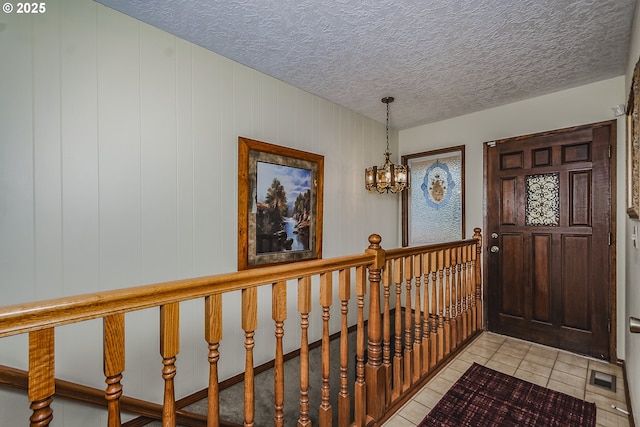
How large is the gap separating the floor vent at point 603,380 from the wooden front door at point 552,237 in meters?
0.33

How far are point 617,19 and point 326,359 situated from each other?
273cm

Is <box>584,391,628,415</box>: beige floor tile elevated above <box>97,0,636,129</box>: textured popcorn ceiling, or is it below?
below

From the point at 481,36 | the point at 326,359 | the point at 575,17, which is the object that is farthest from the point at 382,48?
the point at 326,359

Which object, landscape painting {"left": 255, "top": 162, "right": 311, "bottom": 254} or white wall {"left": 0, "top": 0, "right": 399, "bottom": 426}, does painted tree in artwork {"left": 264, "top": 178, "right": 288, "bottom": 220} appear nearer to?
landscape painting {"left": 255, "top": 162, "right": 311, "bottom": 254}

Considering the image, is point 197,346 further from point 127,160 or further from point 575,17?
point 575,17

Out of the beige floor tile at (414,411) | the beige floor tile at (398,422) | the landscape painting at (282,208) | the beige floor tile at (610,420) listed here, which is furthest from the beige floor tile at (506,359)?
the landscape painting at (282,208)

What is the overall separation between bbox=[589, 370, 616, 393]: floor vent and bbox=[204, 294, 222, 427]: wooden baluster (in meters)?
2.79

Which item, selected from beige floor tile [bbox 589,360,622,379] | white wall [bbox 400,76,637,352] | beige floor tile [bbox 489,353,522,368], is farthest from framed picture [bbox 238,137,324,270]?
beige floor tile [bbox 589,360,622,379]

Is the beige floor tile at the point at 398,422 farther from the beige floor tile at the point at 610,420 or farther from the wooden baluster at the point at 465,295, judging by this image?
the wooden baluster at the point at 465,295

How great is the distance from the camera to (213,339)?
102 cm

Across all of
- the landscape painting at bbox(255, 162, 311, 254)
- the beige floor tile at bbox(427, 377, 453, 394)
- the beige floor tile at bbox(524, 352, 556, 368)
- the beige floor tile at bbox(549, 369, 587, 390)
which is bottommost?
the beige floor tile at bbox(524, 352, 556, 368)

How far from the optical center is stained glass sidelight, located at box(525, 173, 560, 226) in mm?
2930

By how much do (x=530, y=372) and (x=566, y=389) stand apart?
0.84ft

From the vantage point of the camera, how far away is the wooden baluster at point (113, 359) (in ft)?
2.68
